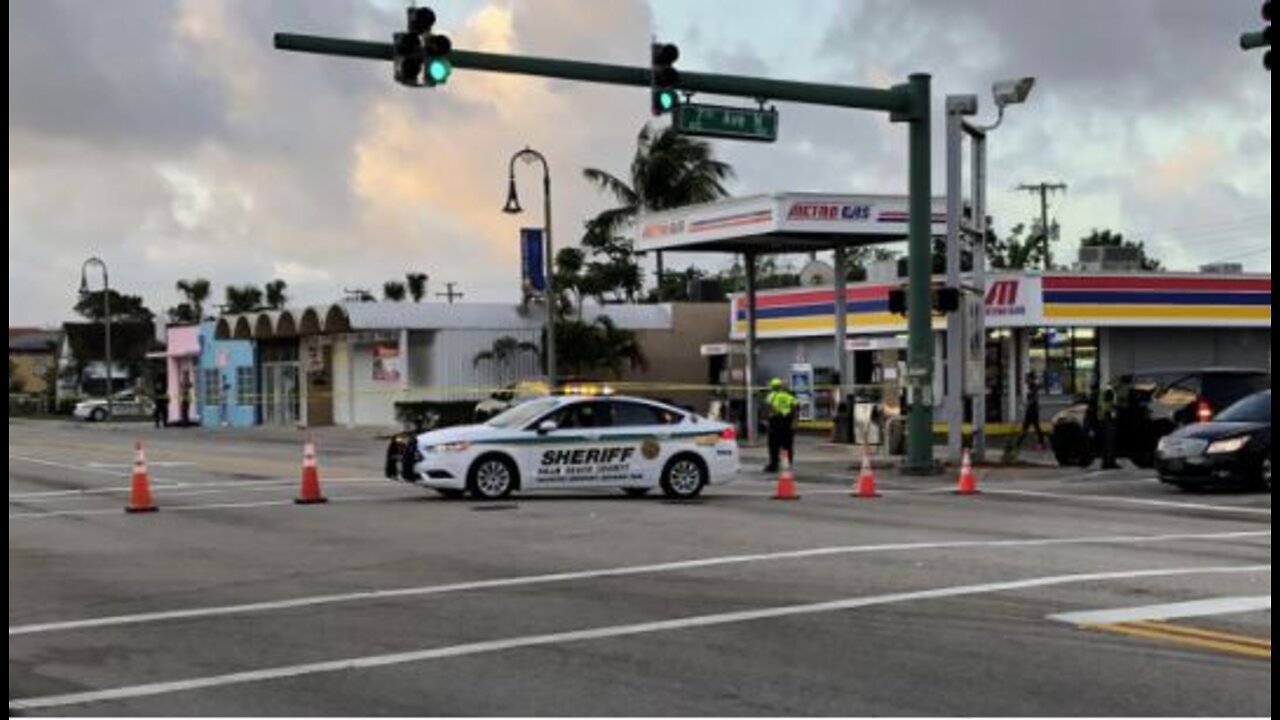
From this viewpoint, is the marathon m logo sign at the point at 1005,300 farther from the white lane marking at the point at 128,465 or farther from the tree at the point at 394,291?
the tree at the point at 394,291

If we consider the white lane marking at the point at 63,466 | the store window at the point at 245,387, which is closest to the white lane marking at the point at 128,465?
the white lane marking at the point at 63,466

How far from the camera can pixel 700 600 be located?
1049 cm

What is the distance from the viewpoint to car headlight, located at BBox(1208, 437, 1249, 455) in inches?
795

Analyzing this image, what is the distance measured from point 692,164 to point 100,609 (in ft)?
162

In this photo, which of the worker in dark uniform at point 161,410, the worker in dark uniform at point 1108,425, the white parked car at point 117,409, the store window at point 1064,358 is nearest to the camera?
the worker in dark uniform at point 1108,425

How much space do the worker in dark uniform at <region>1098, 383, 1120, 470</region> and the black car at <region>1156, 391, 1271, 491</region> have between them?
3500mm

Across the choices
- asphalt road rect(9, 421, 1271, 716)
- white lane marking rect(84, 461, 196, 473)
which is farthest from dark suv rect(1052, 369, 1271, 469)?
white lane marking rect(84, 461, 196, 473)

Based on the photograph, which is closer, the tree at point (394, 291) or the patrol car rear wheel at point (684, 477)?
the patrol car rear wheel at point (684, 477)

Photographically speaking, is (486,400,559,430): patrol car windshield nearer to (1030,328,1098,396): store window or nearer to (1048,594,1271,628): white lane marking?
(1048,594,1271,628): white lane marking

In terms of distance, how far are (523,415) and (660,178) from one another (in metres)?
39.5

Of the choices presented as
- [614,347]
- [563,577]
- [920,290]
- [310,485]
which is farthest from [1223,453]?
[614,347]

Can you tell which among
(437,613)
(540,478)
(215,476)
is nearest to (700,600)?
(437,613)

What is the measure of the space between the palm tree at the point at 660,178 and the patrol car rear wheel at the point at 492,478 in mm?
39227

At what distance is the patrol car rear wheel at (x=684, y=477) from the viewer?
19.9m
